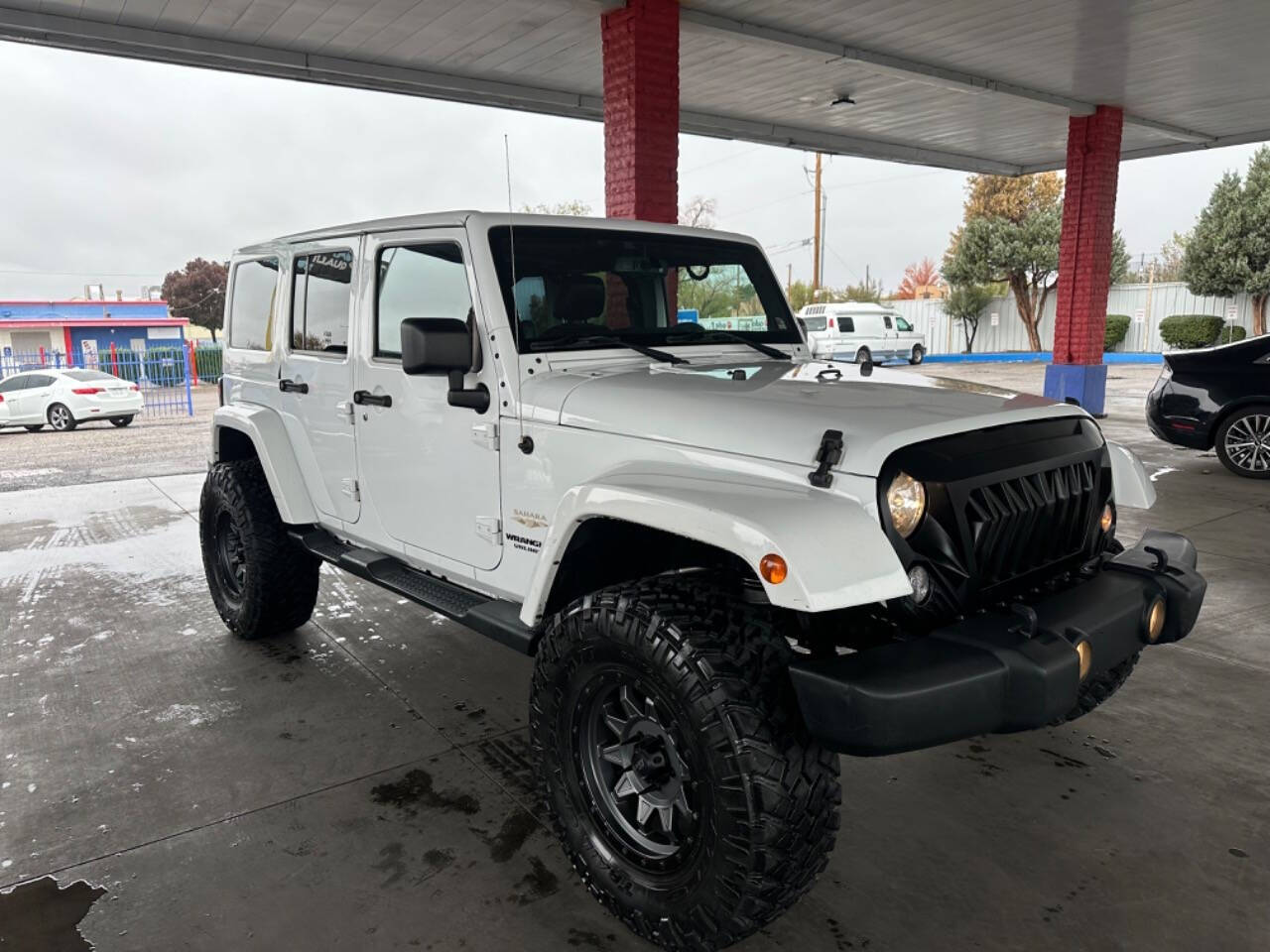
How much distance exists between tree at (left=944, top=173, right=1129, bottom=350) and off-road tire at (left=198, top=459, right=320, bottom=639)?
2982 cm

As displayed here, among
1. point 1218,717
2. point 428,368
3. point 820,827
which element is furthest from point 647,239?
point 1218,717

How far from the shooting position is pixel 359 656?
416 cm

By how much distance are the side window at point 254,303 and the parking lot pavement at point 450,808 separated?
1.50m

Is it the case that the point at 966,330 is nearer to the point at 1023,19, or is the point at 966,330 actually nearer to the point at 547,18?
the point at 1023,19

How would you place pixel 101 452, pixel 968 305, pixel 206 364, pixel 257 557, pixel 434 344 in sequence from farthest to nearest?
pixel 968 305, pixel 206 364, pixel 101 452, pixel 257 557, pixel 434 344

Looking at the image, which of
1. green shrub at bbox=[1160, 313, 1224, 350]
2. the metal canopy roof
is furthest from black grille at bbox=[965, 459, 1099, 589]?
green shrub at bbox=[1160, 313, 1224, 350]

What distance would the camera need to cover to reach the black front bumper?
5.92ft

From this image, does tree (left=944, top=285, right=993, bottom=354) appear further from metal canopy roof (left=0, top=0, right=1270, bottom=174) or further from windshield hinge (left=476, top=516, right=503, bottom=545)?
windshield hinge (left=476, top=516, right=503, bottom=545)

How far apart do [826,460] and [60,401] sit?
17.3m

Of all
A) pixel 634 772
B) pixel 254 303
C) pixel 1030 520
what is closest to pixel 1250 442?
pixel 1030 520

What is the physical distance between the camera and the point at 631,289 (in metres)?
3.16

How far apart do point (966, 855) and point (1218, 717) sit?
5.09 ft

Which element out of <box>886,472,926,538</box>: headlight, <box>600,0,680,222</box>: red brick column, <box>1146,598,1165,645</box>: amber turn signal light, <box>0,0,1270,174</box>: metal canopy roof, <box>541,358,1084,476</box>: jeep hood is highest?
<box>0,0,1270,174</box>: metal canopy roof

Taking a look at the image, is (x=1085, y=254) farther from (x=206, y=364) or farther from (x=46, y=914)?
(x=206, y=364)
